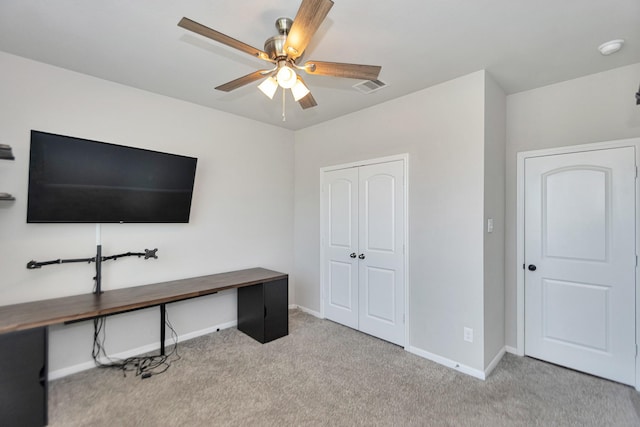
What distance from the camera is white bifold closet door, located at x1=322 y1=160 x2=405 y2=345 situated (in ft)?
10.5

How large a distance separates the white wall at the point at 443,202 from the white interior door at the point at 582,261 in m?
0.79

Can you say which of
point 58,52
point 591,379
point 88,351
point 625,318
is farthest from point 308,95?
point 591,379

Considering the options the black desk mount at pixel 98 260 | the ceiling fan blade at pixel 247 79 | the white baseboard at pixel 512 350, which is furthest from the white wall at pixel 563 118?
the black desk mount at pixel 98 260

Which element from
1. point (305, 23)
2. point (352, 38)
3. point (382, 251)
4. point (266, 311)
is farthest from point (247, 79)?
point (266, 311)

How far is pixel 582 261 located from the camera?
267cm

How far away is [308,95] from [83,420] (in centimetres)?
276

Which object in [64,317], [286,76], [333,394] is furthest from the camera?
[333,394]

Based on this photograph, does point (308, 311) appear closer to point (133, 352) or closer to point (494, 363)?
point (133, 352)

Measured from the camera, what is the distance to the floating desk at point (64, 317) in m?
1.87

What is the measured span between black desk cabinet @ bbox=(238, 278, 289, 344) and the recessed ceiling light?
3436 millimetres

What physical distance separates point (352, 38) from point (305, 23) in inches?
30.6

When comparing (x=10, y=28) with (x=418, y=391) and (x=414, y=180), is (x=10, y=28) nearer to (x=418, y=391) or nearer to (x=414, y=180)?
(x=414, y=180)

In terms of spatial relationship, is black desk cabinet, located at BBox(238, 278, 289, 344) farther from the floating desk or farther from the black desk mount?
the black desk mount

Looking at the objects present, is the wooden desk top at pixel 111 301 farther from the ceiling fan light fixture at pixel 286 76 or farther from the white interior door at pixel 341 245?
the ceiling fan light fixture at pixel 286 76
